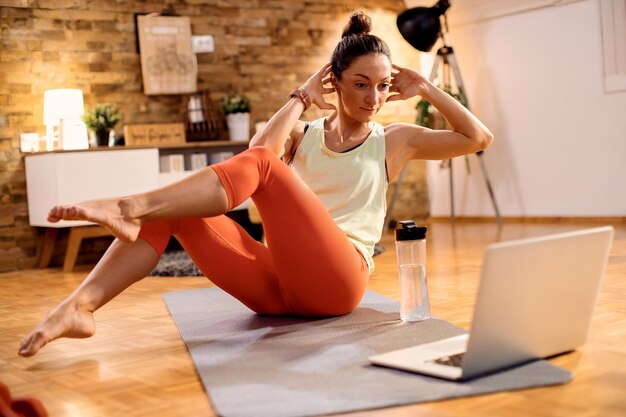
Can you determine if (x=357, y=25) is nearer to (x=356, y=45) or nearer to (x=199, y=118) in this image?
(x=356, y=45)

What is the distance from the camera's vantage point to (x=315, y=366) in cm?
191

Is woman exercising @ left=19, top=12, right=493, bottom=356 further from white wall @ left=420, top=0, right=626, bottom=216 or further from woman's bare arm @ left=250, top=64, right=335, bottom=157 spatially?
white wall @ left=420, top=0, right=626, bottom=216

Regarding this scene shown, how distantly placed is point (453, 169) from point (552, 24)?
1508 mm

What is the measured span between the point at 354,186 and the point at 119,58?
12.0 ft

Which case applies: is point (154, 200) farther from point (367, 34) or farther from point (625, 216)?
point (625, 216)

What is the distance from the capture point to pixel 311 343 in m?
2.15

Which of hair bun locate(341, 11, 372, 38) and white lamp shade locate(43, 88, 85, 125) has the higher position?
white lamp shade locate(43, 88, 85, 125)

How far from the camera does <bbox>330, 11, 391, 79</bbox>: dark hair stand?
2.33m

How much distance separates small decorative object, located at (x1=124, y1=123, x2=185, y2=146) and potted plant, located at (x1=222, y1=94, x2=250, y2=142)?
1.18ft

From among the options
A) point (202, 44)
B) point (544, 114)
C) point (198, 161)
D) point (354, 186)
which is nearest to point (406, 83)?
point (354, 186)

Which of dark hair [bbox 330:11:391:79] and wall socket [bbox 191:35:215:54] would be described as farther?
wall socket [bbox 191:35:215:54]

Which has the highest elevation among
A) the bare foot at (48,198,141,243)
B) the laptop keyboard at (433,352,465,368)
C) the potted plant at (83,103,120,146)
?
the potted plant at (83,103,120,146)

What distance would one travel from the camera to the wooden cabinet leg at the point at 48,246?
521 cm

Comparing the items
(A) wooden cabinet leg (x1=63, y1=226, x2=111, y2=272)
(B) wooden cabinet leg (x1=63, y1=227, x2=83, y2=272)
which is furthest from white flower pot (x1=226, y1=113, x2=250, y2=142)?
→ (B) wooden cabinet leg (x1=63, y1=227, x2=83, y2=272)
